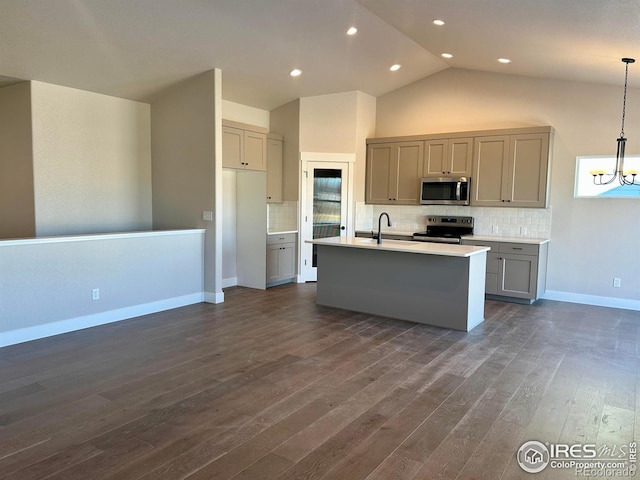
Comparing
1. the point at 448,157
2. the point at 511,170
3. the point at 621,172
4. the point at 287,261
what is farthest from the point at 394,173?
the point at 621,172

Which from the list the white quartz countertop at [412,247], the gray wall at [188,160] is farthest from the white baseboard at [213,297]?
the white quartz countertop at [412,247]

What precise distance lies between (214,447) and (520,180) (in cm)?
568

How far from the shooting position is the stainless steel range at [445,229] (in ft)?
22.9

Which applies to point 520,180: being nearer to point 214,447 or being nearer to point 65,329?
point 214,447

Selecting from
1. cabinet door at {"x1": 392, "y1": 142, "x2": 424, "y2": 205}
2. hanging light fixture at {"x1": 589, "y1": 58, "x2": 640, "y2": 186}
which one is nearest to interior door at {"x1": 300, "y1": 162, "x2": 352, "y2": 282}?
cabinet door at {"x1": 392, "y1": 142, "x2": 424, "y2": 205}

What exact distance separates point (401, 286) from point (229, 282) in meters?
3.20

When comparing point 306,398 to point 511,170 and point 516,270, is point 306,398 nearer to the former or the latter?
point 516,270

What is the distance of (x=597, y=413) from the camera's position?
3.08 metres

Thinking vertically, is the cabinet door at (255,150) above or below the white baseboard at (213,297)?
above

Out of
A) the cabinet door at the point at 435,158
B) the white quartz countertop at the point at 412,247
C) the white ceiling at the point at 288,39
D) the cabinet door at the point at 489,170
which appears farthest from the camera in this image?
the cabinet door at the point at 435,158

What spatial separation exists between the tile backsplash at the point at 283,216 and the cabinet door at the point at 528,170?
3411 mm

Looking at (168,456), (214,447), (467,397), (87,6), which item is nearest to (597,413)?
(467,397)

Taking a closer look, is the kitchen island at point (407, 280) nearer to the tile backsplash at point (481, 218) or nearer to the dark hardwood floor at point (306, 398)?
the dark hardwood floor at point (306, 398)

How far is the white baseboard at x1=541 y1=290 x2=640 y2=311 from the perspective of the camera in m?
6.07
